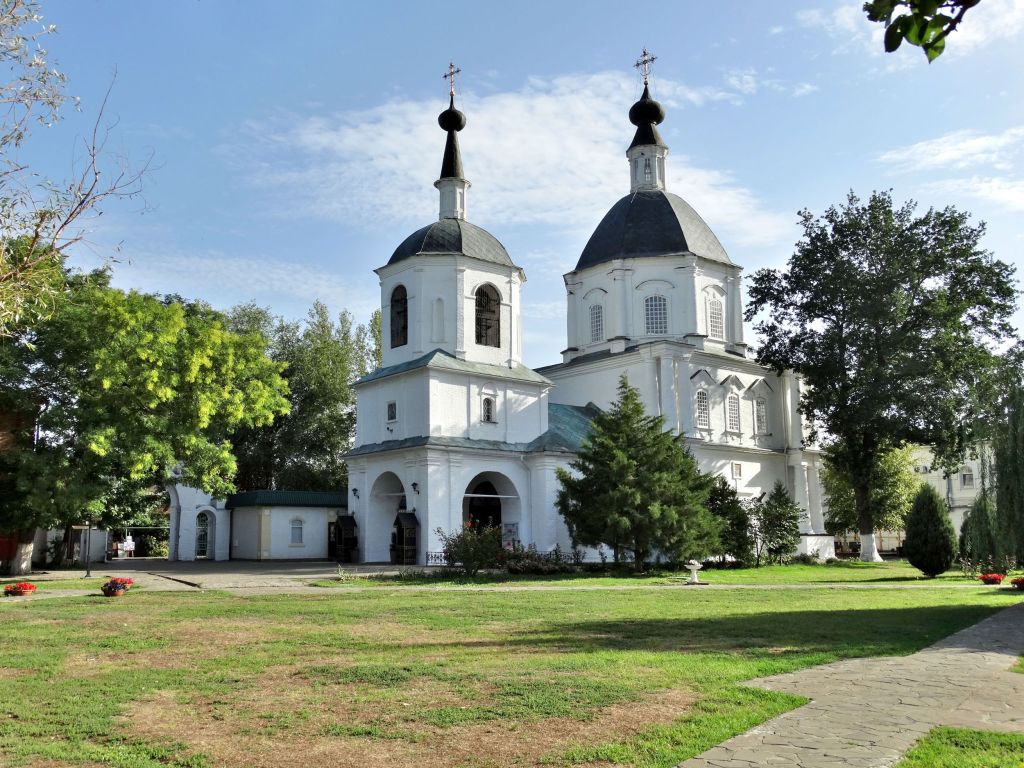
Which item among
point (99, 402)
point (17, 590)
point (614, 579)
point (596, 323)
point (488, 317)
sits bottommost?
point (614, 579)

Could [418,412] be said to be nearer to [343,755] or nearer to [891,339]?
[891,339]

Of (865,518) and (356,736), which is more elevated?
(865,518)

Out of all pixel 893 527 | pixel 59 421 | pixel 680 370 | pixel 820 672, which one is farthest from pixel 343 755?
pixel 893 527

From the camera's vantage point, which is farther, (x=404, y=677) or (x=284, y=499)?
(x=284, y=499)

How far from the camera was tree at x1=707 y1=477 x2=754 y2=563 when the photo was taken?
32.4m

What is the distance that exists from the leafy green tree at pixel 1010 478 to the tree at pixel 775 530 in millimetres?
18671

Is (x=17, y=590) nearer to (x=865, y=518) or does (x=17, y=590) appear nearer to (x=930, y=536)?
(x=930, y=536)

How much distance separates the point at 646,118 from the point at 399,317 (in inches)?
694

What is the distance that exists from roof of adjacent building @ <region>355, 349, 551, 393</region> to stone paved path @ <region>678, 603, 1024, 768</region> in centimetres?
2438

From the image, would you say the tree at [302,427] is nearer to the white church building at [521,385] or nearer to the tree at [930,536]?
the white church building at [521,385]

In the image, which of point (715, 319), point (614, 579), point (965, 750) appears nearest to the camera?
point (965, 750)

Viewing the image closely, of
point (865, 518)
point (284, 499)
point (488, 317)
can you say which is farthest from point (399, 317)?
point (865, 518)

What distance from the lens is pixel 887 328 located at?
37.8 metres

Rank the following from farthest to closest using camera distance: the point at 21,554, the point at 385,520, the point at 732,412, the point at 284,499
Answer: the point at 732,412, the point at 284,499, the point at 385,520, the point at 21,554
